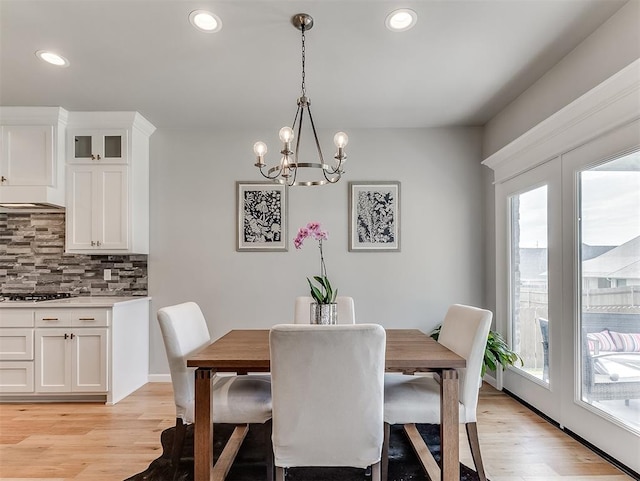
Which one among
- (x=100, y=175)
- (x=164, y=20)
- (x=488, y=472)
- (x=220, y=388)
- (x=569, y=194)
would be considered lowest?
(x=488, y=472)

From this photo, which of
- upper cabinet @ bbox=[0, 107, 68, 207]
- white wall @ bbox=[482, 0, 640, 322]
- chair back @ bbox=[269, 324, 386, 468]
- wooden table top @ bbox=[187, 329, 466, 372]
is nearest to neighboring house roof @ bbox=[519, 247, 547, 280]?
white wall @ bbox=[482, 0, 640, 322]

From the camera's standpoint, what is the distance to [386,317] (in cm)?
391

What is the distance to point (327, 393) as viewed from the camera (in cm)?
159

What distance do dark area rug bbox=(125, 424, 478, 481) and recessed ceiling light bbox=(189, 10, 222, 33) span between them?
248cm

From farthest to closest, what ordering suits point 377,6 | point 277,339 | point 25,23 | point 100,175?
point 100,175
point 25,23
point 377,6
point 277,339

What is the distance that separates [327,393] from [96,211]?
307 centimetres

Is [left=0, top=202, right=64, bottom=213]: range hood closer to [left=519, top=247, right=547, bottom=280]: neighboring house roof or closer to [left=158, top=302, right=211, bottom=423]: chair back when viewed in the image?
[left=158, top=302, right=211, bottom=423]: chair back

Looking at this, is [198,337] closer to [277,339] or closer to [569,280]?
[277,339]

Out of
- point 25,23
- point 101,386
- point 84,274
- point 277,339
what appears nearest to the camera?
point 277,339

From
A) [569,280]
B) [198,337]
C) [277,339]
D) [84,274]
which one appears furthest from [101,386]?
[569,280]

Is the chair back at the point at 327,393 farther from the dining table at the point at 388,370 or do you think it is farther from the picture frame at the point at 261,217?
the picture frame at the point at 261,217

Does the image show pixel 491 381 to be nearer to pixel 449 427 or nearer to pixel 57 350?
pixel 449 427

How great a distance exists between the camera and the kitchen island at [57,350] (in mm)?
3264

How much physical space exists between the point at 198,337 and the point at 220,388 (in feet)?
1.32
